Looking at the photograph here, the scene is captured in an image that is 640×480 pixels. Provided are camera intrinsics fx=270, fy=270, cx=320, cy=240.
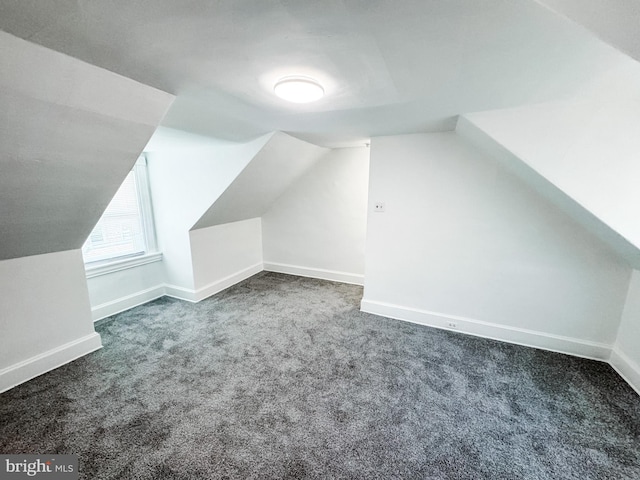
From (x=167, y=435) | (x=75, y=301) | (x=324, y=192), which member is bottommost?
(x=167, y=435)

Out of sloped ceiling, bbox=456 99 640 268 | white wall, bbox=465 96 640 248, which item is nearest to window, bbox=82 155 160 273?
sloped ceiling, bbox=456 99 640 268

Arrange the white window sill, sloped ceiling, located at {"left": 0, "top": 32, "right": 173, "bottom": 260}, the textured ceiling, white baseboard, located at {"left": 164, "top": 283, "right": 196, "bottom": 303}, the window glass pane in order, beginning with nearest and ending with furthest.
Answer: the textured ceiling
sloped ceiling, located at {"left": 0, "top": 32, "right": 173, "bottom": 260}
the white window sill
the window glass pane
white baseboard, located at {"left": 164, "top": 283, "right": 196, "bottom": 303}

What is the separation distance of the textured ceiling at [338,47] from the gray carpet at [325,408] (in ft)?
6.39

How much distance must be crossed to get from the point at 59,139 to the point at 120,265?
203cm

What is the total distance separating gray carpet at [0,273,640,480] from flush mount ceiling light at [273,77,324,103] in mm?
1910

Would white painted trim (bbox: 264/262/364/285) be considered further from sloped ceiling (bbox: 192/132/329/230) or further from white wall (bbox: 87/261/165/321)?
white wall (bbox: 87/261/165/321)

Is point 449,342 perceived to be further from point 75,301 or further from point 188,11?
point 75,301

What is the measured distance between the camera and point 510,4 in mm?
847

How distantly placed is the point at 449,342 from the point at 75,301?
331 cm

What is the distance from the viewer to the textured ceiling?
890mm

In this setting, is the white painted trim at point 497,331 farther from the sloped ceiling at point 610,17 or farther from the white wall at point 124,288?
the white wall at point 124,288

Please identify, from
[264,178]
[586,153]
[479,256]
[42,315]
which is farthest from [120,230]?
[586,153]

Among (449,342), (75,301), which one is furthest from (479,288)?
(75,301)

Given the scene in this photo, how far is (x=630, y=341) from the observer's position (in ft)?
6.77
